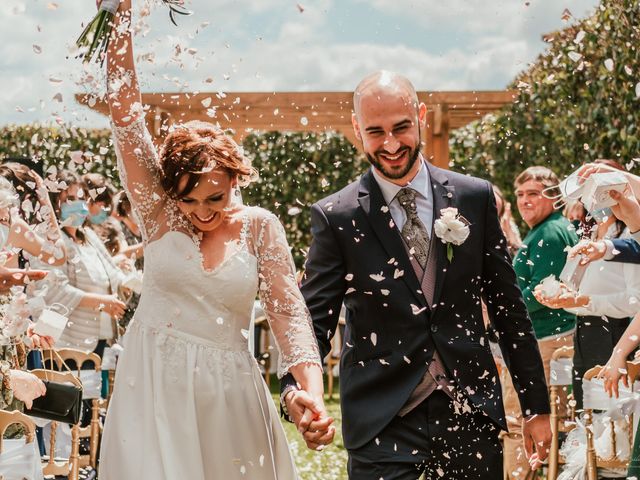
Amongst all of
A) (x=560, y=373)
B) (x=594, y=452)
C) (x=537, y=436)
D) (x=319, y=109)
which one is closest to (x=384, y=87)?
(x=537, y=436)

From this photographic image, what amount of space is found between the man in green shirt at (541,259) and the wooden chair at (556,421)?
1.95 ft

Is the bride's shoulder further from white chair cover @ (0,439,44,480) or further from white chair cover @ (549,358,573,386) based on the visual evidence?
white chair cover @ (549,358,573,386)

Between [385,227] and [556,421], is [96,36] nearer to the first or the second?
[385,227]

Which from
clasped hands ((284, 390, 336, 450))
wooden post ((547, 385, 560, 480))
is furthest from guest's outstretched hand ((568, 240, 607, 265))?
clasped hands ((284, 390, 336, 450))

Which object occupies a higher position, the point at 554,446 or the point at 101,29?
the point at 101,29

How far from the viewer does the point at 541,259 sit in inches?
249

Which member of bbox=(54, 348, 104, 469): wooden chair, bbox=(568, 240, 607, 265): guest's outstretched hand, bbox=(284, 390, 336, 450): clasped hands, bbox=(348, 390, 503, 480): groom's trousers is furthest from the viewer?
bbox=(54, 348, 104, 469): wooden chair

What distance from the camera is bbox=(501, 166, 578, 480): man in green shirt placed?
6.31 meters

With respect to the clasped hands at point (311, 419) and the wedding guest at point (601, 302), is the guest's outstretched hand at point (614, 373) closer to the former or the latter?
the wedding guest at point (601, 302)

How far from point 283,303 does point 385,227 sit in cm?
44

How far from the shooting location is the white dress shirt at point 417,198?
342cm

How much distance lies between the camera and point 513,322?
3426 mm

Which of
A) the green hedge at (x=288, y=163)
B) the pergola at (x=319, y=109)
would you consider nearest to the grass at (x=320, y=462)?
the pergola at (x=319, y=109)

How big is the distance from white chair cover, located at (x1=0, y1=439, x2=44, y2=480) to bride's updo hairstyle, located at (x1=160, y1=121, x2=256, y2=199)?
1.40 metres
